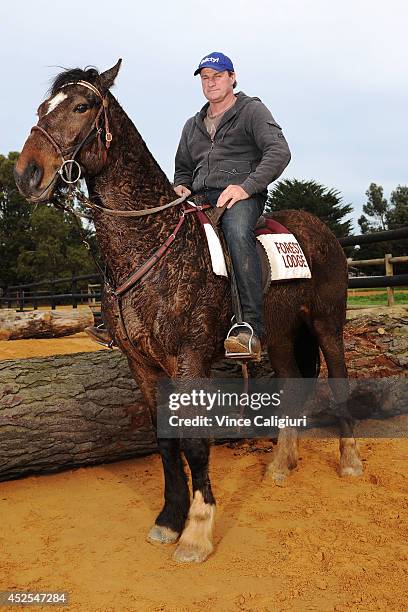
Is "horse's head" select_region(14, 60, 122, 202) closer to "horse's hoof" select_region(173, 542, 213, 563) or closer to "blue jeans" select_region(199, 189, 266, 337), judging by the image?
"blue jeans" select_region(199, 189, 266, 337)

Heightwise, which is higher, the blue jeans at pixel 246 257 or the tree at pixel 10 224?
the tree at pixel 10 224

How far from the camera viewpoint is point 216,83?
11.6 feet

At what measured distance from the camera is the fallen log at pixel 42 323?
12.4m

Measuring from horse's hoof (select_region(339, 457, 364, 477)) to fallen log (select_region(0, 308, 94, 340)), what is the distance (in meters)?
9.88

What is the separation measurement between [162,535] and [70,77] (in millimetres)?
2819

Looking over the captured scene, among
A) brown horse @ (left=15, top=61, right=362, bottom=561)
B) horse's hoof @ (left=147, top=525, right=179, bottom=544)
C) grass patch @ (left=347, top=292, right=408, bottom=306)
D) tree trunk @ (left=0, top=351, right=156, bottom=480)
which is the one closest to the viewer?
brown horse @ (left=15, top=61, right=362, bottom=561)

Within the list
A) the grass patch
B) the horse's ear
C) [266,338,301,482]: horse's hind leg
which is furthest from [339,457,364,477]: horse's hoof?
the grass patch

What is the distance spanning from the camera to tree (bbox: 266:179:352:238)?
37.5 metres

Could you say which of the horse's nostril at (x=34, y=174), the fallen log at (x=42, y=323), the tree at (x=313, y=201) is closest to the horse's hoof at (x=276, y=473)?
the horse's nostril at (x=34, y=174)

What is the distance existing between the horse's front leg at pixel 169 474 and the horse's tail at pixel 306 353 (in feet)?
5.92

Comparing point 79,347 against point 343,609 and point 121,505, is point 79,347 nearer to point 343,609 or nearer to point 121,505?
point 121,505

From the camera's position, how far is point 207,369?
10.6 ft

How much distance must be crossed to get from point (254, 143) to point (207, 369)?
5.33 ft

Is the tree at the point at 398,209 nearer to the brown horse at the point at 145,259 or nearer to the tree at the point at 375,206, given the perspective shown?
the tree at the point at 375,206
